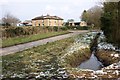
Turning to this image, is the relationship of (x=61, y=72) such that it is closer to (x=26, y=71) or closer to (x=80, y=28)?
(x=26, y=71)

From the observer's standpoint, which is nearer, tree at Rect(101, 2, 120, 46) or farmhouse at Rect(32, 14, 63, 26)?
tree at Rect(101, 2, 120, 46)

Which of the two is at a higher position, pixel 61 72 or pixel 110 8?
pixel 110 8

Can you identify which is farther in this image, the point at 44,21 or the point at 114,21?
the point at 44,21

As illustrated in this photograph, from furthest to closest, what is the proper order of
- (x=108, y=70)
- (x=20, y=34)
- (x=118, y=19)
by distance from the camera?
(x=20, y=34), (x=118, y=19), (x=108, y=70)

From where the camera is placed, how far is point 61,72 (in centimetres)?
1272

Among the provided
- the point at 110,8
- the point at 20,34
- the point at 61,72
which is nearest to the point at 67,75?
the point at 61,72

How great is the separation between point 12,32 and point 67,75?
76.5 feet

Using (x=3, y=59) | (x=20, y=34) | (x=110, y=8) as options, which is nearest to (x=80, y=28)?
(x=20, y=34)

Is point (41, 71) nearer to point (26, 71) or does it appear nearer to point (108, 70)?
point (26, 71)

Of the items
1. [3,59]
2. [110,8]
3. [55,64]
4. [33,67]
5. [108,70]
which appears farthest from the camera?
[110,8]

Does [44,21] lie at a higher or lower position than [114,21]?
lower

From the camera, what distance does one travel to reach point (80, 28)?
87500 mm

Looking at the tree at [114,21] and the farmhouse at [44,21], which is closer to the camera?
the tree at [114,21]

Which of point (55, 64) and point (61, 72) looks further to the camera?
point (55, 64)
